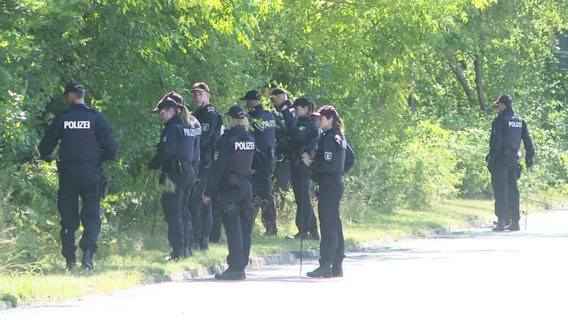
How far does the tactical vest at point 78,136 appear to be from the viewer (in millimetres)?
15555

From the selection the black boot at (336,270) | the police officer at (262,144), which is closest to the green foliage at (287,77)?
the police officer at (262,144)

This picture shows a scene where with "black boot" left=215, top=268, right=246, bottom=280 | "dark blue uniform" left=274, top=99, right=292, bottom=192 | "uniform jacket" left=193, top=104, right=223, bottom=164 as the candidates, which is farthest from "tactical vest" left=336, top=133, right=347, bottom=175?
"dark blue uniform" left=274, top=99, right=292, bottom=192

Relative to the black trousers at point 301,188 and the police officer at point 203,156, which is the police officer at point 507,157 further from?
the police officer at point 203,156

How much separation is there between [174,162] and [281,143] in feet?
13.1

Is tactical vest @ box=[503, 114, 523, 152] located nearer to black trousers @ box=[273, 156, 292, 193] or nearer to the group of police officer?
black trousers @ box=[273, 156, 292, 193]

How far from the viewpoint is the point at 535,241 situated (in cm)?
2175

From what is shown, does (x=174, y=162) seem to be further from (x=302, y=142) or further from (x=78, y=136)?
(x=302, y=142)

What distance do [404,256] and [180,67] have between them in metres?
4.26

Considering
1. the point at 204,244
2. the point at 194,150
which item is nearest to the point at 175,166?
the point at 194,150

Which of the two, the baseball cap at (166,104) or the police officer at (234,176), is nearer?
the police officer at (234,176)

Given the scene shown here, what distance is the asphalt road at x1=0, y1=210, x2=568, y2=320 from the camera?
12164 mm

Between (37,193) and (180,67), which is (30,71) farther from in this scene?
(180,67)

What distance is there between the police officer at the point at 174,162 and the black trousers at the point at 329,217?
5.78 feet

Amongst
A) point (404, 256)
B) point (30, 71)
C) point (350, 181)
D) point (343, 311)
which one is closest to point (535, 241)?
point (404, 256)
